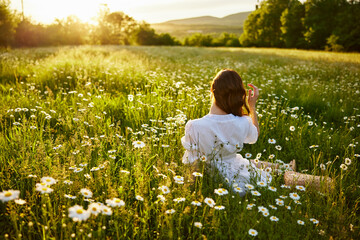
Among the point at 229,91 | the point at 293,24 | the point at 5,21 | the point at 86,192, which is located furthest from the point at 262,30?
the point at 86,192

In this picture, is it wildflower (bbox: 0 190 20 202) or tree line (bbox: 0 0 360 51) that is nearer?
wildflower (bbox: 0 190 20 202)

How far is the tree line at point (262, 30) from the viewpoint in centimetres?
3716

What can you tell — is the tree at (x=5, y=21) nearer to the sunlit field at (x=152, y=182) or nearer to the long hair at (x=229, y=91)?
the sunlit field at (x=152, y=182)

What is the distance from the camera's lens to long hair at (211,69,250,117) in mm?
2805

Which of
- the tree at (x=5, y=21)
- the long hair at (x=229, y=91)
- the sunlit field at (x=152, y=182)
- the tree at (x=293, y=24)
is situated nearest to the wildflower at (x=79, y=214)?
the sunlit field at (x=152, y=182)

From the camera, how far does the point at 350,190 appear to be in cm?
286

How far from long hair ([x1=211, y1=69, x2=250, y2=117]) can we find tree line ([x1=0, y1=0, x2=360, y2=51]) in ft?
102

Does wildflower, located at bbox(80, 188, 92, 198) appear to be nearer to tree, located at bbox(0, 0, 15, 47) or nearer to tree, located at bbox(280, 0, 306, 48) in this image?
tree, located at bbox(0, 0, 15, 47)

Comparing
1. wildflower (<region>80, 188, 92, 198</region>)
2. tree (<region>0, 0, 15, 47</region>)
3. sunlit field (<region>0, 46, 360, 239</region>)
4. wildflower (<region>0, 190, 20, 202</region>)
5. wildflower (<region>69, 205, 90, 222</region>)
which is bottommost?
sunlit field (<region>0, 46, 360, 239</region>)

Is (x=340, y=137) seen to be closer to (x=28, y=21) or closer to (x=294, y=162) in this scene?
(x=294, y=162)

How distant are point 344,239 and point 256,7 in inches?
2676

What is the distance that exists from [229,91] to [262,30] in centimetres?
5538

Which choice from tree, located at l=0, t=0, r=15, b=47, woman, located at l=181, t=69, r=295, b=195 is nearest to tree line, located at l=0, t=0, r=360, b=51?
tree, located at l=0, t=0, r=15, b=47

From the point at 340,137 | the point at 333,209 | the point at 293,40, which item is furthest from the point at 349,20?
the point at 333,209
